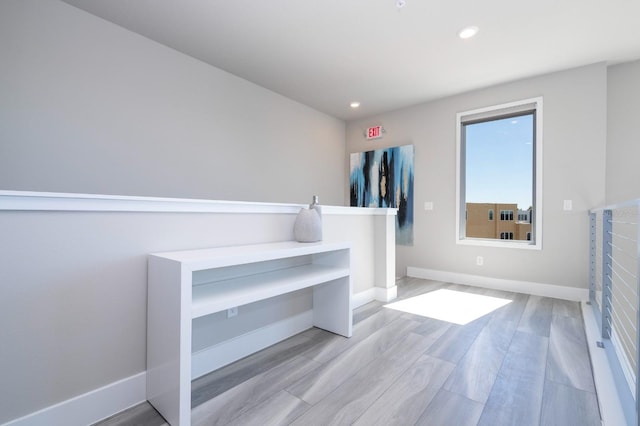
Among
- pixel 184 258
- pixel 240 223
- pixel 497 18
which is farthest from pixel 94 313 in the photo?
pixel 497 18

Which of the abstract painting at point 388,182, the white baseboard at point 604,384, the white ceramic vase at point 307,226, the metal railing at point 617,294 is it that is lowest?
the white baseboard at point 604,384

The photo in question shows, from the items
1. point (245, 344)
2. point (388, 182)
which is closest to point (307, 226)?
point (245, 344)

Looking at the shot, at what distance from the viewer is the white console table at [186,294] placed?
49.1 inches

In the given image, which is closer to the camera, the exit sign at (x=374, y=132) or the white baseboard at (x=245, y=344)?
the white baseboard at (x=245, y=344)

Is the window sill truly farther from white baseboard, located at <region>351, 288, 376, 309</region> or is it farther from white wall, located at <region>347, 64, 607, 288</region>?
white baseboard, located at <region>351, 288, 376, 309</region>

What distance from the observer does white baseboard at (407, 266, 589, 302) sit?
308cm

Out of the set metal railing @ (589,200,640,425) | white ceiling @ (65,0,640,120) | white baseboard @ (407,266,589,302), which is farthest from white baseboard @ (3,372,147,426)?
white baseboard @ (407,266,589,302)

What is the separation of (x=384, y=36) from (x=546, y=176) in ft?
7.70

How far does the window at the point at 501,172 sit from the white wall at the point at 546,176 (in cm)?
9

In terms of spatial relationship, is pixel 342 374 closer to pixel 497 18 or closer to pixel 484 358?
pixel 484 358

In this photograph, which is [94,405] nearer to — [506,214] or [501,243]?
[501,243]

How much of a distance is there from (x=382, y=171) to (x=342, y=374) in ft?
10.9

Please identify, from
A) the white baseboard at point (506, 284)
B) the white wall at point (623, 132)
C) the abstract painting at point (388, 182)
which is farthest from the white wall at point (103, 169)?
the white wall at point (623, 132)

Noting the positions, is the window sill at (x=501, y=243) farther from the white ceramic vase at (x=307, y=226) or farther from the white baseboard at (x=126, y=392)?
the white baseboard at (x=126, y=392)
